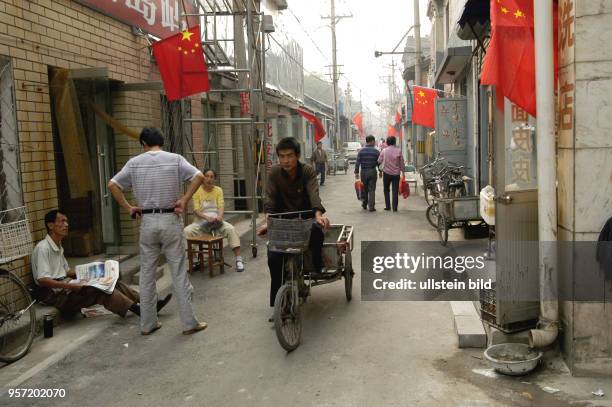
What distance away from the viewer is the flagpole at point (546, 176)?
486cm

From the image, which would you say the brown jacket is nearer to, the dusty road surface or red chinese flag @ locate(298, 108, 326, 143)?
the dusty road surface

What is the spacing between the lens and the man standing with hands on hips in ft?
20.4

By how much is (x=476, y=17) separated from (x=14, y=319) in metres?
5.62

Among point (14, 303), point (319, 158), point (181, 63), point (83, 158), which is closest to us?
point (14, 303)

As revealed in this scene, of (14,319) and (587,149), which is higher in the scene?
(587,149)

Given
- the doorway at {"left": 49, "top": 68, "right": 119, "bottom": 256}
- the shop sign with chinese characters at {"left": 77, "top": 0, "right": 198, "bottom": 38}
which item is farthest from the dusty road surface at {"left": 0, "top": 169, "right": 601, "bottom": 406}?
the shop sign with chinese characters at {"left": 77, "top": 0, "right": 198, "bottom": 38}

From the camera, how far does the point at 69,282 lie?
6.66 m

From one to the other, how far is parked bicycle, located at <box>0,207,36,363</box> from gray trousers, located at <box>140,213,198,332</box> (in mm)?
1036

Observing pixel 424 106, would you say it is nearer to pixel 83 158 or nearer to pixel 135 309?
pixel 83 158

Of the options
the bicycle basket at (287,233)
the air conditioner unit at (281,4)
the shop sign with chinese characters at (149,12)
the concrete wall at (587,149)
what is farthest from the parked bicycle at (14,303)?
the air conditioner unit at (281,4)

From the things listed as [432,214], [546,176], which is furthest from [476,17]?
[432,214]

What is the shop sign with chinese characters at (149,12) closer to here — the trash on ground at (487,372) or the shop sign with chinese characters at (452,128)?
the shop sign with chinese characters at (452,128)

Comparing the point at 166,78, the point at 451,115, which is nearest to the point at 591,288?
the point at 166,78

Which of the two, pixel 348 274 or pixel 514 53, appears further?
pixel 348 274
